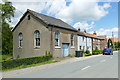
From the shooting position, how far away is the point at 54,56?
20641mm

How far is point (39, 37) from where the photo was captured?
2114cm

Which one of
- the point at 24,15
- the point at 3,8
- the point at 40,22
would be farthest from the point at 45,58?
the point at 3,8

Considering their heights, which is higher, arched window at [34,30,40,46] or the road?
arched window at [34,30,40,46]

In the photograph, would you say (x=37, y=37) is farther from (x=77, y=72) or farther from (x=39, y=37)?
(x=77, y=72)

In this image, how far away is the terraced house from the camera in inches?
800

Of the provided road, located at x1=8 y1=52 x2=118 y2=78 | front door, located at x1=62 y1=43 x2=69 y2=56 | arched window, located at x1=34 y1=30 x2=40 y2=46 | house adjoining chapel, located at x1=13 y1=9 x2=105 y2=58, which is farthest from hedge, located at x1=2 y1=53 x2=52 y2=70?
front door, located at x1=62 y1=43 x2=69 y2=56

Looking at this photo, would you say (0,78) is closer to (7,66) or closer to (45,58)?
(7,66)

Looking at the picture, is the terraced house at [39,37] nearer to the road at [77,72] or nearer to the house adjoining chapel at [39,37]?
the house adjoining chapel at [39,37]

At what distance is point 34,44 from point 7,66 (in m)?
9.86

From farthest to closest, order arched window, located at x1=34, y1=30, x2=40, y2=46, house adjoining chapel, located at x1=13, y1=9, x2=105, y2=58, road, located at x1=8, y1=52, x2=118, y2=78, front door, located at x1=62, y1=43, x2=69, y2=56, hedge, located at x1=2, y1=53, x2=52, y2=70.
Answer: front door, located at x1=62, y1=43, x2=69, y2=56 → arched window, located at x1=34, y1=30, x2=40, y2=46 → house adjoining chapel, located at x1=13, y1=9, x2=105, y2=58 → hedge, located at x1=2, y1=53, x2=52, y2=70 → road, located at x1=8, y1=52, x2=118, y2=78

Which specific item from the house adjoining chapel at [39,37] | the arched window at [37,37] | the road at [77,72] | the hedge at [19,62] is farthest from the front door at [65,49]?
the road at [77,72]

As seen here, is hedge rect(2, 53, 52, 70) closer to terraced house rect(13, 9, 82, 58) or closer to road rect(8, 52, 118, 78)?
road rect(8, 52, 118, 78)

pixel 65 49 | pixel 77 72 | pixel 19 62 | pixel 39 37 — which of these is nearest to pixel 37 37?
pixel 39 37

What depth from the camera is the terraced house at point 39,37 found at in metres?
20.3
